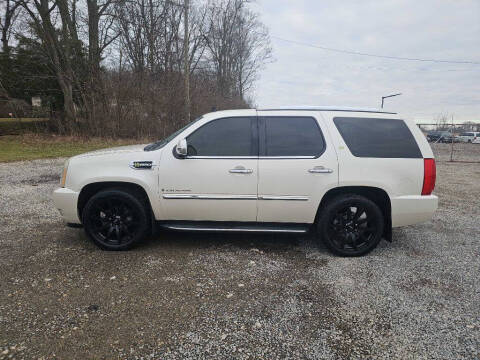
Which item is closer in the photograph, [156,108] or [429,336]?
[429,336]

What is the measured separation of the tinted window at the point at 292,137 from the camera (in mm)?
3451

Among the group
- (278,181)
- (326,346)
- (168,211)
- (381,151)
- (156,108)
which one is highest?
(156,108)

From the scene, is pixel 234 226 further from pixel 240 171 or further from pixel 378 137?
pixel 378 137

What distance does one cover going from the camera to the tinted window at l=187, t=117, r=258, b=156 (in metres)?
3.47

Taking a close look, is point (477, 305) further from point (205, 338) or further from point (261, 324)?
point (205, 338)

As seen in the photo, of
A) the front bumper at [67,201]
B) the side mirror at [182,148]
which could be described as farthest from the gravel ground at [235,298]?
the side mirror at [182,148]

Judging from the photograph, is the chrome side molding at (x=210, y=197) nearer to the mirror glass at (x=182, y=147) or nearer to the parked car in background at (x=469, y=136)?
the mirror glass at (x=182, y=147)

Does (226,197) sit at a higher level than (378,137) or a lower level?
lower

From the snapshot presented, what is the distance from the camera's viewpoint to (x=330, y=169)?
11.1 feet

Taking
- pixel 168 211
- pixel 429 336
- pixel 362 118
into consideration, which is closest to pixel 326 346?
pixel 429 336

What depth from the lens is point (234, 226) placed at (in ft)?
11.7

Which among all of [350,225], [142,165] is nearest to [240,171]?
[142,165]

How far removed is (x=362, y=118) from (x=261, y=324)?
8.70 feet

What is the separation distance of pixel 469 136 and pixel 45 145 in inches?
1644
